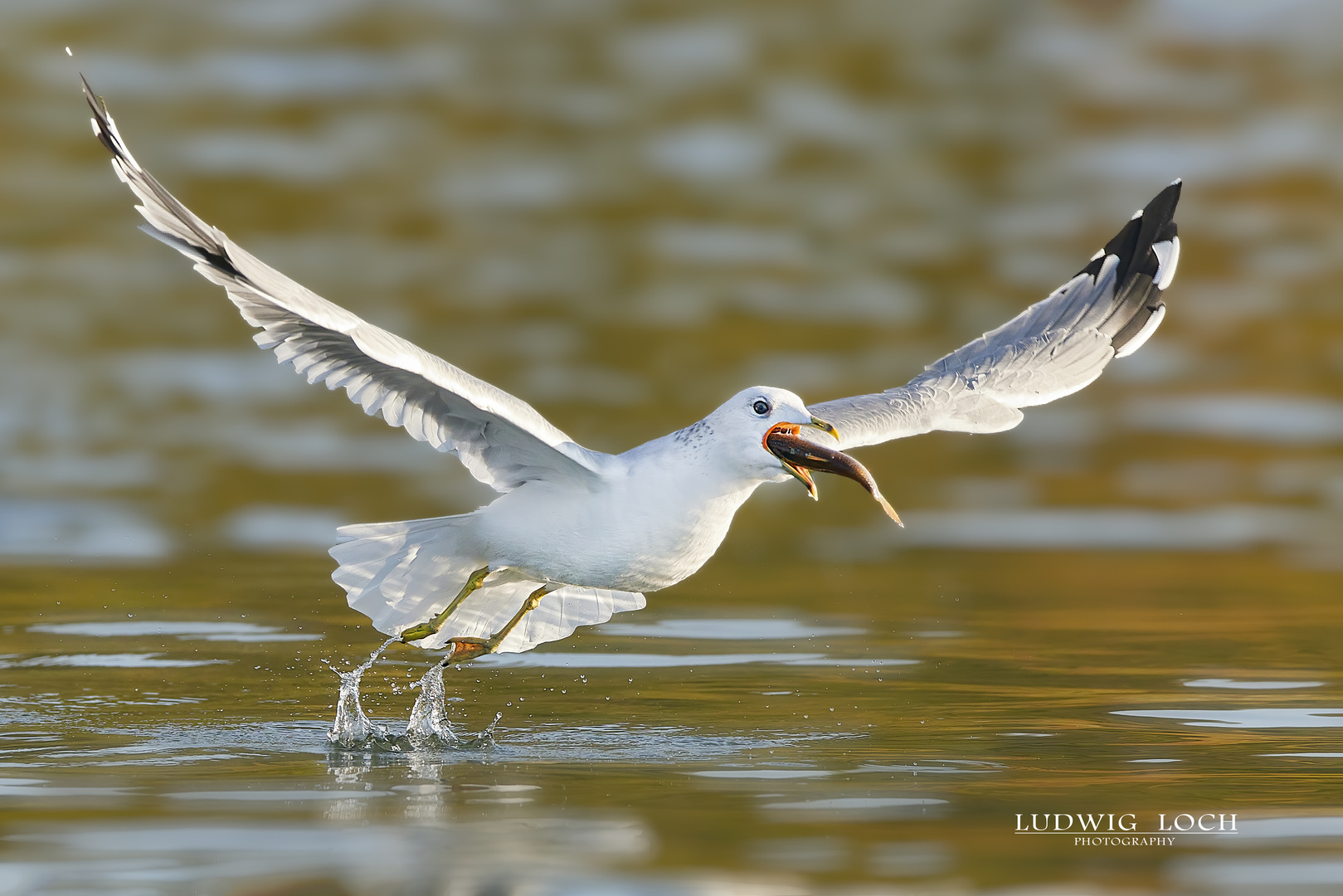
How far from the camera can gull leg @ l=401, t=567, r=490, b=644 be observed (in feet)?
34.4

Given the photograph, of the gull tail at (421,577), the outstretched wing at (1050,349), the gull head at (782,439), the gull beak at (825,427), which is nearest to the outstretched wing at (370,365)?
the gull tail at (421,577)

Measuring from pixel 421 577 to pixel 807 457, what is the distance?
7.33 ft

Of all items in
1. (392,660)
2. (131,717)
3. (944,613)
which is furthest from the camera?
(944,613)

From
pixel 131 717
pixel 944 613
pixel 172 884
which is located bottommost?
pixel 172 884

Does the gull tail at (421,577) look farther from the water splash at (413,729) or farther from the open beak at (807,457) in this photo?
the open beak at (807,457)

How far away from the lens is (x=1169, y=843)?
8.36m

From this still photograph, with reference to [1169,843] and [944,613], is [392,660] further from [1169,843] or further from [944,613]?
[1169,843]

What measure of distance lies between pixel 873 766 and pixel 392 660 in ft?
13.8

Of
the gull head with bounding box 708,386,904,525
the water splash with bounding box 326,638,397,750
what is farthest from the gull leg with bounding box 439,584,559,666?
the gull head with bounding box 708,386,904,525

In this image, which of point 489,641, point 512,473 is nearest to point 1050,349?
point 512,473

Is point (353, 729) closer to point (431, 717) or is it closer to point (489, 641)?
point (431, 717)

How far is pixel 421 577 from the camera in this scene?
10500mm

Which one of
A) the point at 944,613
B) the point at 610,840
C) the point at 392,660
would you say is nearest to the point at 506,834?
the point at 610,840

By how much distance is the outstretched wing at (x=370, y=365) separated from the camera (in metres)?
8.88
